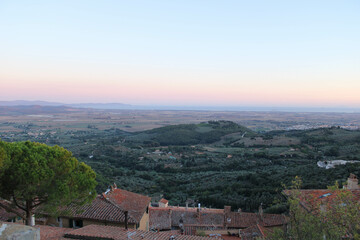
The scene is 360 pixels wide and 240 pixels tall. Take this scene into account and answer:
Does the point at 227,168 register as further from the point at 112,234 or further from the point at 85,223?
the point at 112,234

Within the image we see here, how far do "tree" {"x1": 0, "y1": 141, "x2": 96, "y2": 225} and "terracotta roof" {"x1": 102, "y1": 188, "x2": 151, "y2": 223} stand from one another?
3227 millimetres

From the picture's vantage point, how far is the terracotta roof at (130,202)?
→ 44.4 feet

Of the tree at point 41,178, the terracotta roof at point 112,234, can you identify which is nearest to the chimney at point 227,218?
the terracotta roof at point 112,234

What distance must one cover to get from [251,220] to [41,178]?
1452 cm

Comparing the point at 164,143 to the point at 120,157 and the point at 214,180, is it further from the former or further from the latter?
the point at 214,180

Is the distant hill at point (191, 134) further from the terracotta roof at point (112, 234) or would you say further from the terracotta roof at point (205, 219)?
the terracotta roof at point (112, 234)

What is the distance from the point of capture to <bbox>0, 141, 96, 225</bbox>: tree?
922 centimetres

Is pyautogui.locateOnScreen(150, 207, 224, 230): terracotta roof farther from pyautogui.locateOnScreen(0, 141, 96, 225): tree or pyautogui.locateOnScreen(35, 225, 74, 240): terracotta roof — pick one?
pyautogui.locateOnScreen(0, 141, 96, 225): tree

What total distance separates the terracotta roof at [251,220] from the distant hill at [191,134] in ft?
183

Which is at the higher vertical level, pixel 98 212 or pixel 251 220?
pixel 98 212

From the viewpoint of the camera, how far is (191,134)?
8475 centimetres

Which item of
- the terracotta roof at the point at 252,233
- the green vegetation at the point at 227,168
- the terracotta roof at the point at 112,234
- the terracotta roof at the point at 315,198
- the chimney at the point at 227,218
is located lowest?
the green vegetation at the point at 227,168

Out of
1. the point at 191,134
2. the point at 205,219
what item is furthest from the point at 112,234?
the point at 191,134

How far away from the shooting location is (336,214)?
7.55 metres
